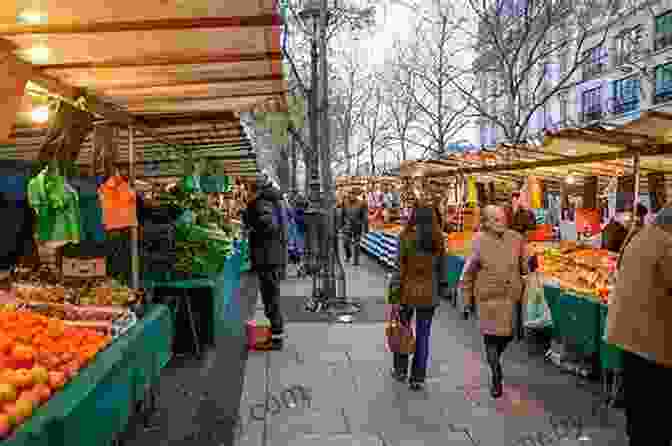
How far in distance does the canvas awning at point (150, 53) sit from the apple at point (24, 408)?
2.12 m

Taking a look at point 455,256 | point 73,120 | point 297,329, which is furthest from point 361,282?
point 73,120

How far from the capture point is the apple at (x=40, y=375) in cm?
342

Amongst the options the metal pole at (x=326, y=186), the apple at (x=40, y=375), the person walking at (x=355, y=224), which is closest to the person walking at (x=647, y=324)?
the apple at (x=40, y=375)

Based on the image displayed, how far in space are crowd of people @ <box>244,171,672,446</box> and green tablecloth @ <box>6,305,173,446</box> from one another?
8.00ft

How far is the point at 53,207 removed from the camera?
16.1ft

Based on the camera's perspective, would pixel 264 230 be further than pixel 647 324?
Yes

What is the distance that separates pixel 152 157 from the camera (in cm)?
1134

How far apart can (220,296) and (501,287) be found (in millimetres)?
4413

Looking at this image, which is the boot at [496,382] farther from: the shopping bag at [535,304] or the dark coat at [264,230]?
the dark coat at [264,230]

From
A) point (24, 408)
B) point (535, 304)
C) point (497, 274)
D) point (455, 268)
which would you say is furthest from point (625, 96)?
point (24, 408)

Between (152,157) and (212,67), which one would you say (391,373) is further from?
(152,157)

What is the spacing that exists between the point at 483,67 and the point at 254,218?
15.1 meters

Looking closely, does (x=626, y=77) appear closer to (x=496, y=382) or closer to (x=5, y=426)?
(x=496, y=382)

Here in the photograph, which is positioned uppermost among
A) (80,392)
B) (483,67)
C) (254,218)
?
(483,67)
